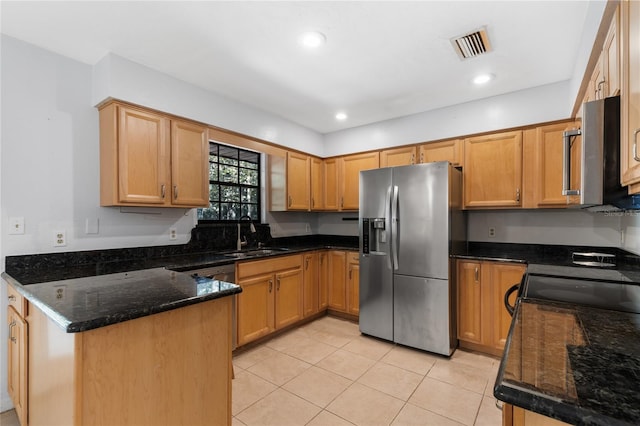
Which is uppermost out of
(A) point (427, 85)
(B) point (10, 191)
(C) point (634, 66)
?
(A) point (427, 85)

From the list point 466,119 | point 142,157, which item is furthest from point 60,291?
point 466,119

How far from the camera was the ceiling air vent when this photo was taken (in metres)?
2.04

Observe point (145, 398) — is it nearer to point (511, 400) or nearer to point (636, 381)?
point (511, 400)

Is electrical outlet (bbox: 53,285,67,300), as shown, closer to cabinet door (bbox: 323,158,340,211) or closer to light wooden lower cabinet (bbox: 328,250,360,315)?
light wooden lower cabinet (bbox: 328,250,360,315)

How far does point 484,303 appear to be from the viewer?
2.83 metres

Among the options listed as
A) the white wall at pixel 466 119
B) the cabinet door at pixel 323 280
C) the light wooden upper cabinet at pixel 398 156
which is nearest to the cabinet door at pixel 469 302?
the light wooden upper cabinet at pixel 398 156

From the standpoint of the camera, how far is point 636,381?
70cm

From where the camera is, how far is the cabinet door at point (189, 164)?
2.61 metres

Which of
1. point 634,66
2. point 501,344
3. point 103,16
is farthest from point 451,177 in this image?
point 103,16

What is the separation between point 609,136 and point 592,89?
3.21 ft

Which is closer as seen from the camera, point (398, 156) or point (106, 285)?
point (106, 285)

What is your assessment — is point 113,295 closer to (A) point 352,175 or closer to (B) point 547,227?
(A) point 352,175

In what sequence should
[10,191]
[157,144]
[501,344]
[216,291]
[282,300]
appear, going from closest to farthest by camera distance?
[216,291], [10,191], [157,144], [501,344], [282,300]

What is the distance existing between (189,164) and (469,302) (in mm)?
2893
